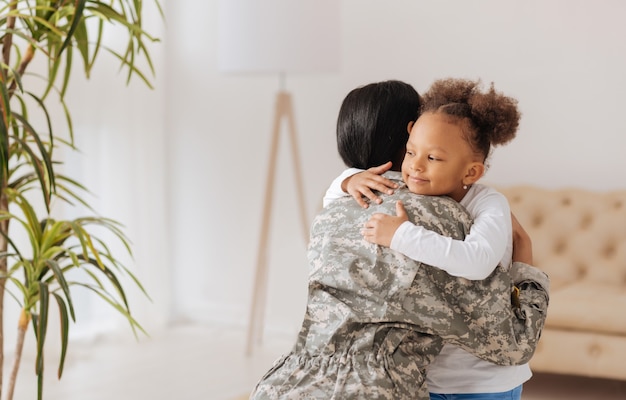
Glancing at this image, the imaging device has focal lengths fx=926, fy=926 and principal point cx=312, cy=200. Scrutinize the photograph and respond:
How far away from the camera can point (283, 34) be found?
4.19 meters

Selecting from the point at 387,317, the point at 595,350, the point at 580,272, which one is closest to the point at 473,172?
the point at 387,317

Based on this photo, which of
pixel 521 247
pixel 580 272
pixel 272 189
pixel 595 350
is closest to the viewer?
pixel 521 247

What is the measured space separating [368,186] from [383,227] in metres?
0.12

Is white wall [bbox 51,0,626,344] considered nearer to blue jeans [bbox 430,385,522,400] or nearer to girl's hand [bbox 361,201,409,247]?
blue jeans [bbox 430,385,522,400]

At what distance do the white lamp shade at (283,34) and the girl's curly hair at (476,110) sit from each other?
8.95 ft

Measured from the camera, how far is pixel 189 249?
547 cm

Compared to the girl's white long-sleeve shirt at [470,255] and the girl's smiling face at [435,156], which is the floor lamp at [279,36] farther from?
the girl's smiling face at [435,156]

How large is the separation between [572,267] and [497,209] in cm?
283

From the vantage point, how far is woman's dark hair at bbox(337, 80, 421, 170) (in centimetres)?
150

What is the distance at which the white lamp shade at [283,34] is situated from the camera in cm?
417

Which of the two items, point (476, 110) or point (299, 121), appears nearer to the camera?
point (476, 110)

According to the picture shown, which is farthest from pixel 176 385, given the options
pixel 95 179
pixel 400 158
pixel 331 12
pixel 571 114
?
pixel 400 158

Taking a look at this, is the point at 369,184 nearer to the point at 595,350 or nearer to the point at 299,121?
the point at 595,350

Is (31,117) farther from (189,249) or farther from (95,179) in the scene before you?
(189,249)
